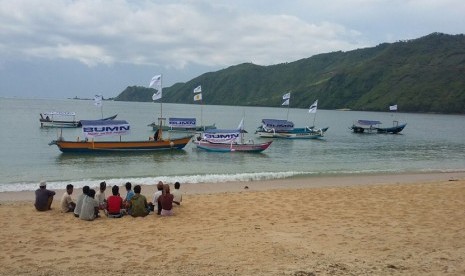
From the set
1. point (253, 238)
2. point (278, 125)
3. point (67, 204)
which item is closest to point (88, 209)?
point (67, 204)

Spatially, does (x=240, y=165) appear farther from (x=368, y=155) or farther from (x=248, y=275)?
(x=248, y=275)

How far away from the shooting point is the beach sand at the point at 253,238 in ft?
26.7

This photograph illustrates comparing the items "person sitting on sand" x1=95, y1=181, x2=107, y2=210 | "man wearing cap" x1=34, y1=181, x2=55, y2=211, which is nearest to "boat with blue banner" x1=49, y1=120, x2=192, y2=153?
"man wearing cap" x1=34, y1=181, x2=55, y2=211

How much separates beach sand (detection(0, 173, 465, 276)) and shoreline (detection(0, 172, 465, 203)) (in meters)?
2.43

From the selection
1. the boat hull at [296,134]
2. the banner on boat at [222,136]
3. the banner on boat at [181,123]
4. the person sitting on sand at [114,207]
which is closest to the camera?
the person sitting on sand at [114,207]

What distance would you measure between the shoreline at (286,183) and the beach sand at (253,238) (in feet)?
7.97

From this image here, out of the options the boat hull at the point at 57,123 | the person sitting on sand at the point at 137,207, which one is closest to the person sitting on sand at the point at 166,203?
the person sitting on sand at the point at 137,207

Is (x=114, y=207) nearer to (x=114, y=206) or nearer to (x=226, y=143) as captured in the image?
(x=114, y=206)

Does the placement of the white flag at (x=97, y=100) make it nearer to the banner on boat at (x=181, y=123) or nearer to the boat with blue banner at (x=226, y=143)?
the banner on boat at (x=181, y=123)

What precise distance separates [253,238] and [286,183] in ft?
39.1

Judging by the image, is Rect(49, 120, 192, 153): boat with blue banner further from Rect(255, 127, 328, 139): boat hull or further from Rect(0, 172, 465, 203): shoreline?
Rect(255, 127, 328, 139): boat hull

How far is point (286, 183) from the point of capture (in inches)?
869

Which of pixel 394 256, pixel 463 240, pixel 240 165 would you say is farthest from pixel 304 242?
pixel 240 165

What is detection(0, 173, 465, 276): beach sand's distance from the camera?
814cm
